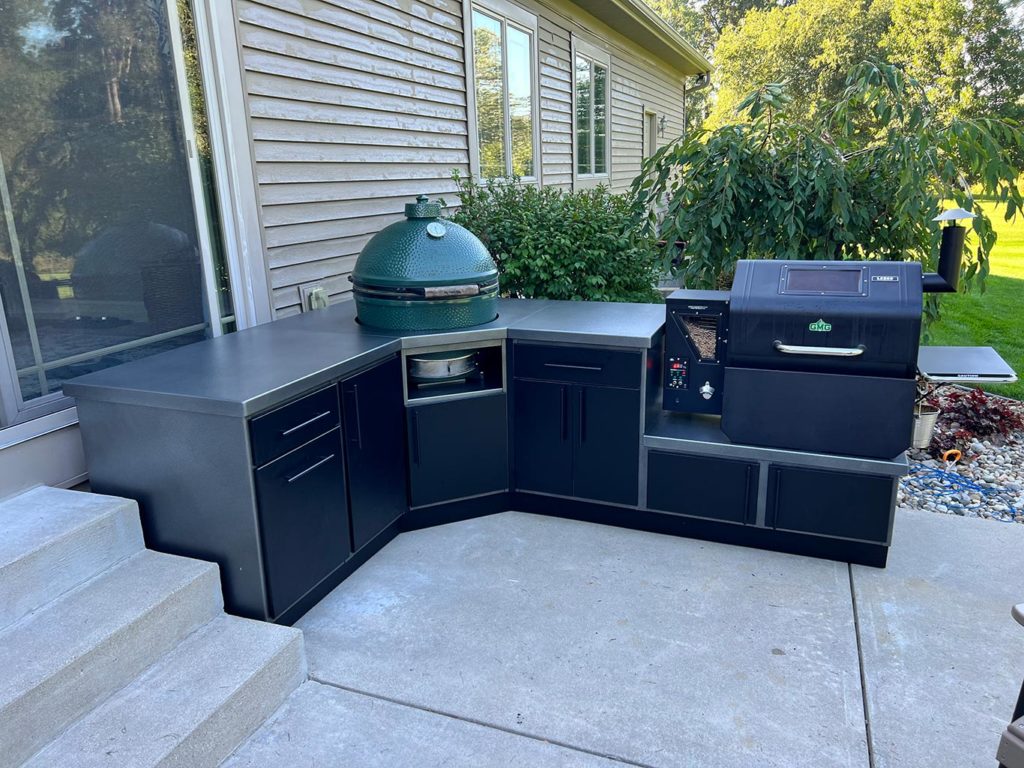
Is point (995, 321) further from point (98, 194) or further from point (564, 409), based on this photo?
point (98, 194)

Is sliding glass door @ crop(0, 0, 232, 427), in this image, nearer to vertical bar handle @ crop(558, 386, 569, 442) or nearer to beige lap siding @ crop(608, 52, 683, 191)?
vertical bar handle @ crop(558, 386, 569, 442)

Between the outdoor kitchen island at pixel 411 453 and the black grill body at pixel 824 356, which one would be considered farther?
the black grill body at pixel 824 356

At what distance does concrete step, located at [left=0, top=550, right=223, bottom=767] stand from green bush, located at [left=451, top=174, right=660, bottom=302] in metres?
2.90

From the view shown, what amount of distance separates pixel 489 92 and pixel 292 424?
4.78 meters

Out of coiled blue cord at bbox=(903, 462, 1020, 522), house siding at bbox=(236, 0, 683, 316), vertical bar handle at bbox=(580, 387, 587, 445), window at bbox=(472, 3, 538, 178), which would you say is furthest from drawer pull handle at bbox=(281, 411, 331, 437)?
window at bbox=(472, 3, 538, 178)

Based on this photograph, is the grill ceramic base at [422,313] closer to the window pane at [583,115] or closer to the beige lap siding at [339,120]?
the beige lap siding at [339,120]

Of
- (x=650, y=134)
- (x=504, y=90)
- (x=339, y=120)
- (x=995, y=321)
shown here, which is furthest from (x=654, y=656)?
(x=650, y=134)

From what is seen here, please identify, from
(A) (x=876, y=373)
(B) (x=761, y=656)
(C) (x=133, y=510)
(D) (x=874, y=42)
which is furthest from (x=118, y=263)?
(D) (x=874, y=42)

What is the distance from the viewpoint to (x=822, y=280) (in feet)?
9.25

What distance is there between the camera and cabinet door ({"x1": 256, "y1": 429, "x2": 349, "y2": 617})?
2.34 m

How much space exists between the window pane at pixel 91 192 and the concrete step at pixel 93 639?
32.2 inches

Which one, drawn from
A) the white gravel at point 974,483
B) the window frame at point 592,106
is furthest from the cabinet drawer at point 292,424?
the window frame at point 592,106

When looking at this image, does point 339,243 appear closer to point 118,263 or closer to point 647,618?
point 118,263

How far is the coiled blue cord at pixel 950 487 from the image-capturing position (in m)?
3.62
